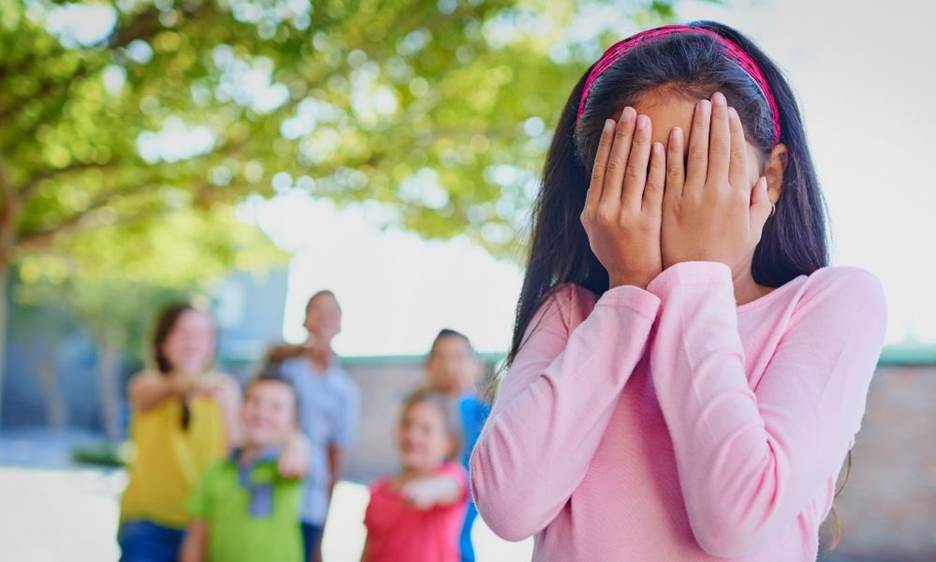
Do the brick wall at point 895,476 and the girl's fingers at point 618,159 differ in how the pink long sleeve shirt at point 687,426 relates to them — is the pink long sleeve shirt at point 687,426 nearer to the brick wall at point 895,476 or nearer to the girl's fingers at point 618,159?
the girl's fingers at point 618,159

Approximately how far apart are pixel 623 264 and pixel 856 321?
0.86 ft

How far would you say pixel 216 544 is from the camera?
3713 mm

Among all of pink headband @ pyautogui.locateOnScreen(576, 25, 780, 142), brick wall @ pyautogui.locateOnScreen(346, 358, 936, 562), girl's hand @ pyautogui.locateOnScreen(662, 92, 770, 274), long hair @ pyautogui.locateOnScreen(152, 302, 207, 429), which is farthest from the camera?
brick wall @ pyautogui.locateOnScreen(346, 358, 936, 562)

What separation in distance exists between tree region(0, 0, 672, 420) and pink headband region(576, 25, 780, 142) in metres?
4.08

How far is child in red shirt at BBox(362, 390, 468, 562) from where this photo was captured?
3535 mm

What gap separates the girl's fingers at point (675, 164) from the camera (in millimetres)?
1098

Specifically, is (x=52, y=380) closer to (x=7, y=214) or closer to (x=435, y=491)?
(x=7, y=214)

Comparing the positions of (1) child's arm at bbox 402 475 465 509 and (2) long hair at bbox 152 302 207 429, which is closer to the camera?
(1) child's arm at bbox 402 475 465 509

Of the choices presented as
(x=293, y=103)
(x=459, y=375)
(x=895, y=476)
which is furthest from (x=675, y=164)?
(x=895, y=476)

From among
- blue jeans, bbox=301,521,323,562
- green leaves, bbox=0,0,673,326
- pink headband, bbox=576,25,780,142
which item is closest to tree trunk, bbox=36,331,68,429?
green leaves, bbox=0,0,673,326

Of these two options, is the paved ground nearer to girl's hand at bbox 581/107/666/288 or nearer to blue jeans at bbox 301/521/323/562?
blue jeans at bbox 301/521/323/562

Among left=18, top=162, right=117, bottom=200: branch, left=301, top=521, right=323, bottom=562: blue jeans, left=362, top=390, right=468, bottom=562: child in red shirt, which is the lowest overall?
left=301, top=521, right=323, bottom=562: blue jeans

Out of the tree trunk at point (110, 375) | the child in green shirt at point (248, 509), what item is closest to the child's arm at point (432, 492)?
the child in green shirt at point (248, 509)

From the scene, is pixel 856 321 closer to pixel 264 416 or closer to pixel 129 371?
pixel 264 416
